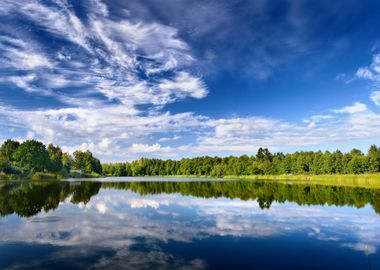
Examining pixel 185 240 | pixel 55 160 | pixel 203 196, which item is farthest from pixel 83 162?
pixel 185 240

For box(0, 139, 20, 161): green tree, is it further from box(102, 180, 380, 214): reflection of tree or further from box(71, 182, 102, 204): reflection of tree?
box(102, 180, 380, 214): reflection of tree

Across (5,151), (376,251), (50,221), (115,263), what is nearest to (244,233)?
(376,251)

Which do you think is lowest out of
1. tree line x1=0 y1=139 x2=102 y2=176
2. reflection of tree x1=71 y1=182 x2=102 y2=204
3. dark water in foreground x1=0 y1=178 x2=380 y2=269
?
dark water in foreground x1=0 y1=178 x2=380 y2=269

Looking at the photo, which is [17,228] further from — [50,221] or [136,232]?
[136,232]

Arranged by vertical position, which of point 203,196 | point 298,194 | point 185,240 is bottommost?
point 185,240

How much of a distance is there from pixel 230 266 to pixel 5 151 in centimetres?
14191

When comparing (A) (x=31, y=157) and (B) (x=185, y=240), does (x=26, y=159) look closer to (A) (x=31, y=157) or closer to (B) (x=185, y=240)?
(A) (x=31, y=157)

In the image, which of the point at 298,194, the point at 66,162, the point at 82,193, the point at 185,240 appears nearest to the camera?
the point at 185,240

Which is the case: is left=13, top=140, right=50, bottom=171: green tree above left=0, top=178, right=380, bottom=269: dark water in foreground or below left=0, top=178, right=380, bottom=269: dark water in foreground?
above

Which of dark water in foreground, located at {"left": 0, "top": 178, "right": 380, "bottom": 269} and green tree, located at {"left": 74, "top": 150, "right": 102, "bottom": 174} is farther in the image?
green tree, located at {"left": 74, "top": 150, "right": 102, "bottom": 174}

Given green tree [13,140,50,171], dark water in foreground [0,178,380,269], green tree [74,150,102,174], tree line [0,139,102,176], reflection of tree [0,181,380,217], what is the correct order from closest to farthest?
dark water in foreground [0,178,380,269] < reflection of tree [0,181,380,217] < tree line [0,139,102,176] < green tree [13,140,50,171] < green tree [74,150,102,174]

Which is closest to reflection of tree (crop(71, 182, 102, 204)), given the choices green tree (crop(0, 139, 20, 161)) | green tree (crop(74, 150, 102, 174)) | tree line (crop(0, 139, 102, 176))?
tree line (crop(0, 139, 102, 176))

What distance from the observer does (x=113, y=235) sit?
56.7ft

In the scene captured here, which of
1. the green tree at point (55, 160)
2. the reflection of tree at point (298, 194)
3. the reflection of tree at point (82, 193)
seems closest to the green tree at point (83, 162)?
the green tree at point (55, 160)
